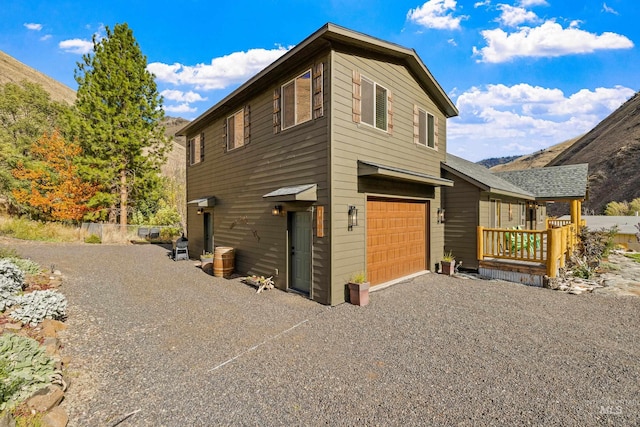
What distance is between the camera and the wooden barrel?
8.88 meters

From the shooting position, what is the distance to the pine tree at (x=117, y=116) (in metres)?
16.1

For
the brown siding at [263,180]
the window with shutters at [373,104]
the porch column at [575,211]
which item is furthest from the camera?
the porch column at [575,211]

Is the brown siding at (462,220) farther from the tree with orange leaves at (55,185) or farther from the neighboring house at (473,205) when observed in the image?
the tree with orange leaves at (55,185)

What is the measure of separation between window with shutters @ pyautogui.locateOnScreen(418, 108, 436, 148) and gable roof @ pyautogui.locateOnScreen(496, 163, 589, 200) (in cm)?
766

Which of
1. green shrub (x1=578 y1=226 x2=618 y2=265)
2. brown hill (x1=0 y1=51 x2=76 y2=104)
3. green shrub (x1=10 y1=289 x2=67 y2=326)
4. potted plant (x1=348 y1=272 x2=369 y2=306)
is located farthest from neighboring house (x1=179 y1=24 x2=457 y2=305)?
brown hill (x1=0 y1=51 x2=76 y2=104)

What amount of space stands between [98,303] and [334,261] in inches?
209

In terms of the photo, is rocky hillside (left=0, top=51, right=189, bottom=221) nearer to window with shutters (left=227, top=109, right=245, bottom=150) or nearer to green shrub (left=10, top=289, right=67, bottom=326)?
window with shutters (left=227, top=109, right=245, bottom=150)

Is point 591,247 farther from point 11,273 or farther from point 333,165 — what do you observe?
point 11,273

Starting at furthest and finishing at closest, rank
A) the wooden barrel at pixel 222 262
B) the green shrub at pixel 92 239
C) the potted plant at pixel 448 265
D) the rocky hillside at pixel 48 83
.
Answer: the rocky hillside at pixel 48 83 → the green shrub at pixel 92 239 → the potted plant at pixel 448 265 → the wooden barrel at pixel 222 262

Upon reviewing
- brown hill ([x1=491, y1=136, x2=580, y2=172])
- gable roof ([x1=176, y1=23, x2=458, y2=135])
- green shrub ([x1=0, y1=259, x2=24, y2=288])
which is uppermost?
brown hill ([x1=491, y1=136, x2=580, y2=172])

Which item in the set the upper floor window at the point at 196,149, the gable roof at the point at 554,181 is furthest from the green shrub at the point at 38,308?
the gable roof at the point at 554,181

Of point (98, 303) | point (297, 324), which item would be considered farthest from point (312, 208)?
point (98, 303)

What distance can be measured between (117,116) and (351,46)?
52.9ft

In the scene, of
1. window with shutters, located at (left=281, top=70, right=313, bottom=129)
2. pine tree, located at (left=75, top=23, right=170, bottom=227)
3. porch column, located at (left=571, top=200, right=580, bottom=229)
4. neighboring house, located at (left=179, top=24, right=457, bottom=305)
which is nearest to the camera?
neighboring house, located at (left=179, top=24, right=457, bottom=305)
